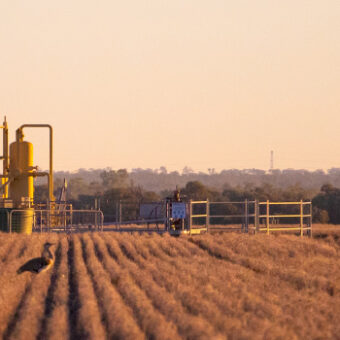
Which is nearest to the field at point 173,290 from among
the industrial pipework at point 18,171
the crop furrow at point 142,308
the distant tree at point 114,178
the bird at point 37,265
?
the crop furrow at point 142,308

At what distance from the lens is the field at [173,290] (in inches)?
562

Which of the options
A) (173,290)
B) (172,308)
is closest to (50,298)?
(173,290)

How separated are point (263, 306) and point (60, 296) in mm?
4646

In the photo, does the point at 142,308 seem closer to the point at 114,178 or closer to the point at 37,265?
the point at 37,265

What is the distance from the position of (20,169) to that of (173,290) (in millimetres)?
30472

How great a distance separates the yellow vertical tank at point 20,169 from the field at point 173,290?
50.9 feet

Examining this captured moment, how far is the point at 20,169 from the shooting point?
4775 cm

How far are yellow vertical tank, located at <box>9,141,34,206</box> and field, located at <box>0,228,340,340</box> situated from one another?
1550 cm

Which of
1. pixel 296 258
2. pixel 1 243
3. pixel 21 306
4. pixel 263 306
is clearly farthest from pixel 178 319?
pixel 1 243

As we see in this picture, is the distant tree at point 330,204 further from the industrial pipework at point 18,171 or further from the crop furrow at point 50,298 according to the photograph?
the crop furrow at point 50,298

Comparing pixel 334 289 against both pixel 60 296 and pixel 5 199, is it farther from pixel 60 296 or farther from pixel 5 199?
pixel 5 199

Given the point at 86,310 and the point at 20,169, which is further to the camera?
the point at 20,169

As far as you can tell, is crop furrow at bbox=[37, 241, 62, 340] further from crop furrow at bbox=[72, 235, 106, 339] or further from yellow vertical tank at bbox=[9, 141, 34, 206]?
yellow vertical tank at bbox=[9, 141, 34, 206]

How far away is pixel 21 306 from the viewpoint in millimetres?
17188
